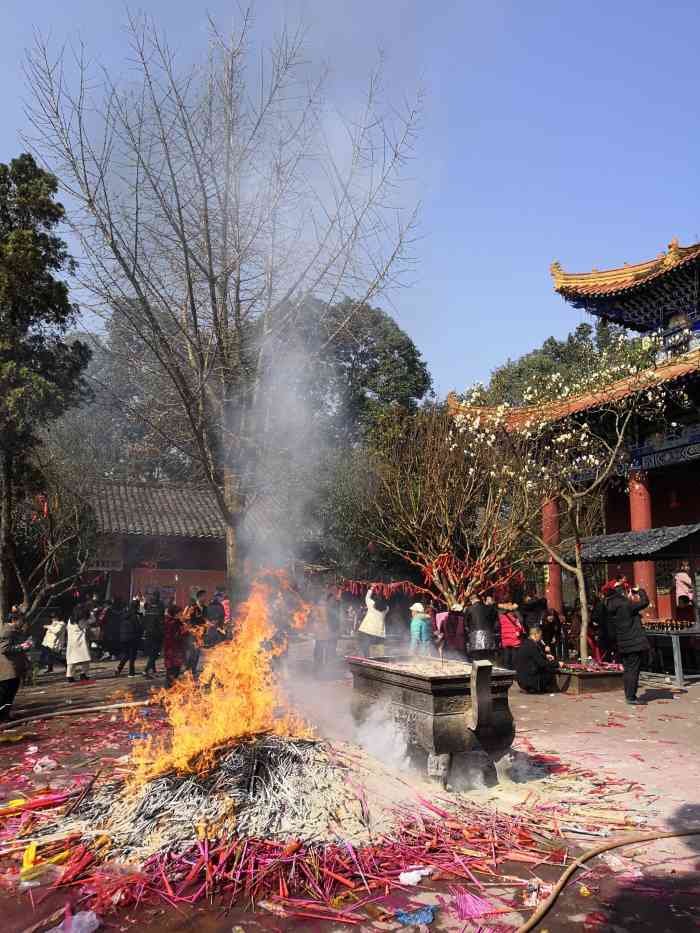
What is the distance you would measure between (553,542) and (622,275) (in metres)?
7.56

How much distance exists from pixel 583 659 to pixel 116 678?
9.35 metres

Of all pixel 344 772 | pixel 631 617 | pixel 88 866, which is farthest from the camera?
pixel 631 617

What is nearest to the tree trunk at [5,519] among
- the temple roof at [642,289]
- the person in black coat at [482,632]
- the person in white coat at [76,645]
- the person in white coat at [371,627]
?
the person in white coat at [76,645]

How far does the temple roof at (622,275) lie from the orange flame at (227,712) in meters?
14.3

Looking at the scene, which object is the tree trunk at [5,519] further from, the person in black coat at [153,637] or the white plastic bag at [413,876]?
the white plastic bag at [413,876]

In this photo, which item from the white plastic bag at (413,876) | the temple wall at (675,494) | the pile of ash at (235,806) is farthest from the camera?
the temple wall at (675,494)

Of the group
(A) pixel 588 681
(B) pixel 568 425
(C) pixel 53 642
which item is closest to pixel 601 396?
(B) pixel 568 425

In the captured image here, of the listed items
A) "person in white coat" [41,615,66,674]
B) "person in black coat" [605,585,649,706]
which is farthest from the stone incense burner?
"person in white coat" [41,615,66,674]

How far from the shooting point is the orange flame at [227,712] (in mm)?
5227

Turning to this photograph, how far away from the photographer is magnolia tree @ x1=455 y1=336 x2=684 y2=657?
1418 cm

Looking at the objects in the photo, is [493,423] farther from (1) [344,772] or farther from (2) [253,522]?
(1) [344,772]

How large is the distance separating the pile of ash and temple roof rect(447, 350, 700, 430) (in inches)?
426

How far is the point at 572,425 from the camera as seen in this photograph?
54.4ft

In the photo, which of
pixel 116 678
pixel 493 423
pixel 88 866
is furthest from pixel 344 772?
pixel 493 423
